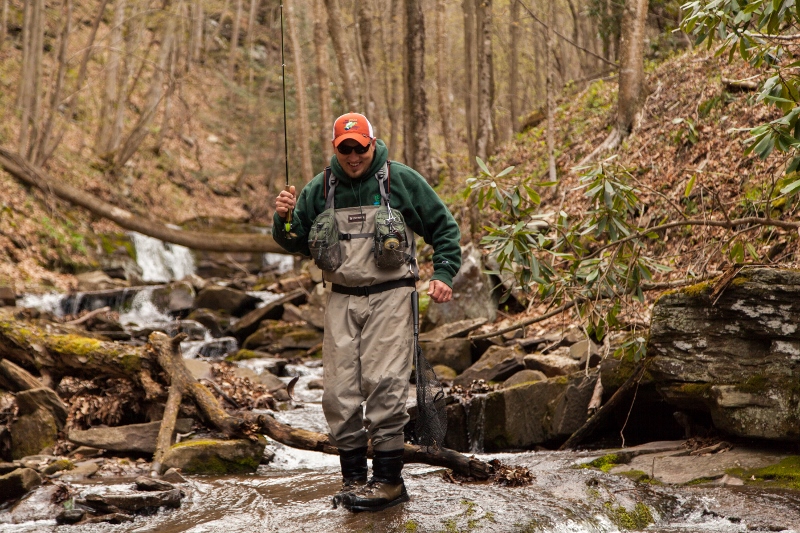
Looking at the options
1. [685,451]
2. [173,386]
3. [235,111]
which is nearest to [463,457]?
[685,451]

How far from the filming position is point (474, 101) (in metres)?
21.2

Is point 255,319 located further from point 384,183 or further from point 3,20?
point 3,20

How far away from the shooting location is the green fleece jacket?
457cm

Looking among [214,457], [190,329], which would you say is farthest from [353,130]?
[190,329]

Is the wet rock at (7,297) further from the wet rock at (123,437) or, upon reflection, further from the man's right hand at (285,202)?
the man's right hand at (285,202)

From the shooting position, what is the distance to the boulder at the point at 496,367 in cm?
849

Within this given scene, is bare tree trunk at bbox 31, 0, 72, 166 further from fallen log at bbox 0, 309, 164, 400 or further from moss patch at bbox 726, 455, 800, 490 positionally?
moss patch at bbox 726, 455, 800, 490

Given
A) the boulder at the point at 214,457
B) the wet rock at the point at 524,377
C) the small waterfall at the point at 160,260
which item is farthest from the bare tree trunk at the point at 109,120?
the boulder at the point at 214,457

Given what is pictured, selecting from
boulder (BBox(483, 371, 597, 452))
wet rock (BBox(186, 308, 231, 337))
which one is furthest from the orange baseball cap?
wet rock (BBox(186, 308, 231, 337))

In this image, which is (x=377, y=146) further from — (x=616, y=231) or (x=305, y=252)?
(x=616, y=231)

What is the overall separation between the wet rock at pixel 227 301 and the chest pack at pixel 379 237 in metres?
12.3

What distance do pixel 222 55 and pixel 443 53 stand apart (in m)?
24.9

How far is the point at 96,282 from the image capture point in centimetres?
1791

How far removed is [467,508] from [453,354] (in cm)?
Answer: 540
